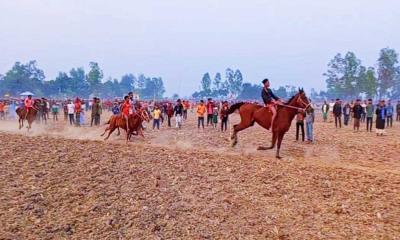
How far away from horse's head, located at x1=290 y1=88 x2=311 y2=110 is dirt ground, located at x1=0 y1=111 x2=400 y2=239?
232 centimetres

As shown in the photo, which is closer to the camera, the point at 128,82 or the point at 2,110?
the point at 2,110

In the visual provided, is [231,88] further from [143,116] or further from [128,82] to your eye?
[143,116]

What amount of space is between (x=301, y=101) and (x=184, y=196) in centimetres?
722

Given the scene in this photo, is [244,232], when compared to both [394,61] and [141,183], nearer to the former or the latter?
[141,183]

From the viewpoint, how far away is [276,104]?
16.3m

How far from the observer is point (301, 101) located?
16016 mm

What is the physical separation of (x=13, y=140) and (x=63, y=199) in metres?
7.94

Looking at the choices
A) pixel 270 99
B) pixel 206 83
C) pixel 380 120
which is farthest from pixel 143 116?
pixel 206 83

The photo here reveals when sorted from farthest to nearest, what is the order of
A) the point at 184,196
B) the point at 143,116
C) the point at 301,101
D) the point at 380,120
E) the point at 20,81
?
the point at 20,81 < the point at 380,120 < the point at 143,116 < the point at 301,101 < the point at 184,196

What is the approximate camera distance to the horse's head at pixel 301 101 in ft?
52.4

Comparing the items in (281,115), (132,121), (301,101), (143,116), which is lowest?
(132,121)

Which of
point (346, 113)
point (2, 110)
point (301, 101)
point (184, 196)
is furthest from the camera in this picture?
point (2, 110)

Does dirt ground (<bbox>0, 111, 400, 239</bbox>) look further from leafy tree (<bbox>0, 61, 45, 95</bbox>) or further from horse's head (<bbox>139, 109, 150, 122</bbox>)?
leafy tree (<bbox>0, 61, 45, 95</bbox>)

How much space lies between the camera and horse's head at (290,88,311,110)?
52.4 feet
